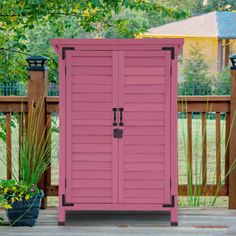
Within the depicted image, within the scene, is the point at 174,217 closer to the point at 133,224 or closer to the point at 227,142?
the point at 133,224

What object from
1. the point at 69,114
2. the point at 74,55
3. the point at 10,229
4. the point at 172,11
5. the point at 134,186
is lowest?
the point at 10,229

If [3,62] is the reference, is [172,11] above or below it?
above

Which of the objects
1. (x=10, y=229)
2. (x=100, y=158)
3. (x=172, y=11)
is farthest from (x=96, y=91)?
(x=172, y=11)

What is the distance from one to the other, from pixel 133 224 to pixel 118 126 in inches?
30.2

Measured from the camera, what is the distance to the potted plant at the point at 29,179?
190 inches

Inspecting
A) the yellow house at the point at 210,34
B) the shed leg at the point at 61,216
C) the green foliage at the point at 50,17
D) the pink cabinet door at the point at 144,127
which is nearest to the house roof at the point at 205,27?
the yellow house at the point at 210,34

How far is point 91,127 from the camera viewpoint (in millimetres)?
4785

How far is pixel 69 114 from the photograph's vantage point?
477 cm

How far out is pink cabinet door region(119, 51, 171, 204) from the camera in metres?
4.74

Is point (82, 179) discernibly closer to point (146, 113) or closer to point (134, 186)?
point (134, 186)

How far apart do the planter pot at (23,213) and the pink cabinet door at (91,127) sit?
0.96 ft

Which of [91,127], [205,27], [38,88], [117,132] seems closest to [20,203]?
[91,127]

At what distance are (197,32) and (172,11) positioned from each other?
51.8 ft

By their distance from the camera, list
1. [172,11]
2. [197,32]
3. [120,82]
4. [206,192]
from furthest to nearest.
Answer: [197,32] → [172,11] → [206,192] → [120,82]
